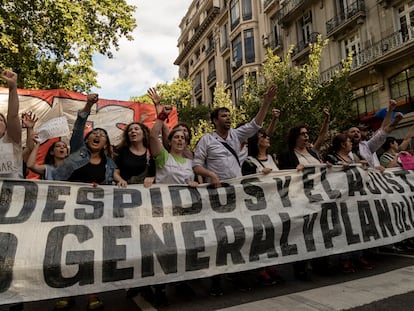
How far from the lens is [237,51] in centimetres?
3069

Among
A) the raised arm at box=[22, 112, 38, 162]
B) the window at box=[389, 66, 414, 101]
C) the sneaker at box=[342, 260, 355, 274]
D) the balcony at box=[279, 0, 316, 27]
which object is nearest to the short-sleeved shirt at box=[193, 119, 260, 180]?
the sneaker at box=[342, 260, 355, 274]

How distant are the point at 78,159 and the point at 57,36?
9764mm

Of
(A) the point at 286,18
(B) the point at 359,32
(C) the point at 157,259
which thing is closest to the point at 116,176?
(C) the point at 157,259

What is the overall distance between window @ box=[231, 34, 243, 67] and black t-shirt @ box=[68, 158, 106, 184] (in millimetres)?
27589

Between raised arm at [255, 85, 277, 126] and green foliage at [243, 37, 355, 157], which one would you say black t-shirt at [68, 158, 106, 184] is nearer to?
raised arm at [255, 85, 277, 126]

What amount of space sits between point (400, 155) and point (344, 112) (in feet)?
34.3

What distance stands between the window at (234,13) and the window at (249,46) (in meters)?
1.82

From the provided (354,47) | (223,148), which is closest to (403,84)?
(354,47)

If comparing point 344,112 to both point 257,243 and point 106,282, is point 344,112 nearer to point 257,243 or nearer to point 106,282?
point 257,243

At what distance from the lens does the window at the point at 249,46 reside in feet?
95.4

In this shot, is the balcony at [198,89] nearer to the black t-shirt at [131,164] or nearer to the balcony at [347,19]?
the balcony at [347,19]

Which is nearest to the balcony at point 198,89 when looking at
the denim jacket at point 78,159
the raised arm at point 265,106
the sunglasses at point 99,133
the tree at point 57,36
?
the tree at point 57,36

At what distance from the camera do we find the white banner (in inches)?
117

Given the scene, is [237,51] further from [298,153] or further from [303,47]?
[298,153]
